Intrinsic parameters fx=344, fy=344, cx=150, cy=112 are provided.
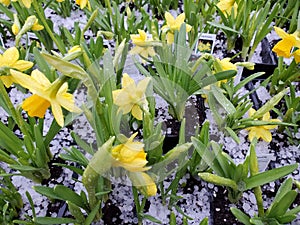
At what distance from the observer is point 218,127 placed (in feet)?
4.70

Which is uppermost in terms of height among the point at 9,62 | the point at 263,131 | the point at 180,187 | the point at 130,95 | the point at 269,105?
the point at 9,62

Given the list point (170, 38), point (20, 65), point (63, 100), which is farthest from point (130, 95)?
point (170, 38)

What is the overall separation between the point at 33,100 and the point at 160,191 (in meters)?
0.62

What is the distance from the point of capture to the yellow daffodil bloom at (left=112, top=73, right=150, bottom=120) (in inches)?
38.0

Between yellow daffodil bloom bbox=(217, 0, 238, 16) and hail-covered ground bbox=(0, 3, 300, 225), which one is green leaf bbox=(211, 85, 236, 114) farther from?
yellow daffodil bloom bbox=(217, 0, 238, 16)

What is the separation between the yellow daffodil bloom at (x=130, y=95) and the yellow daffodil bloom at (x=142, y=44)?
1.05ft

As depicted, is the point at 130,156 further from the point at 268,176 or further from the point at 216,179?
the point at 268,176

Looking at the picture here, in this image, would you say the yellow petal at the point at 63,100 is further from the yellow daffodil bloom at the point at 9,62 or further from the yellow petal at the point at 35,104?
the yellow daffodil bloom at the point at 9,62

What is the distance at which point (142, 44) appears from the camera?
4.17 ft

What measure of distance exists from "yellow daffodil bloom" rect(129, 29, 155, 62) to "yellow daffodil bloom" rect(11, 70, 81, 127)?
500mm

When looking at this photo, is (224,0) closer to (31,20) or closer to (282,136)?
(282,136)

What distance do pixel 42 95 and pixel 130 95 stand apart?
0.89 ft

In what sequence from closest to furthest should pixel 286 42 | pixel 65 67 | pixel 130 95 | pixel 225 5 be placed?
pixel 65 67
pixel 130 95
pixel 286 42
pixel 225 5

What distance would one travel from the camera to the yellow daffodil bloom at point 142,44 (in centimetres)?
127
